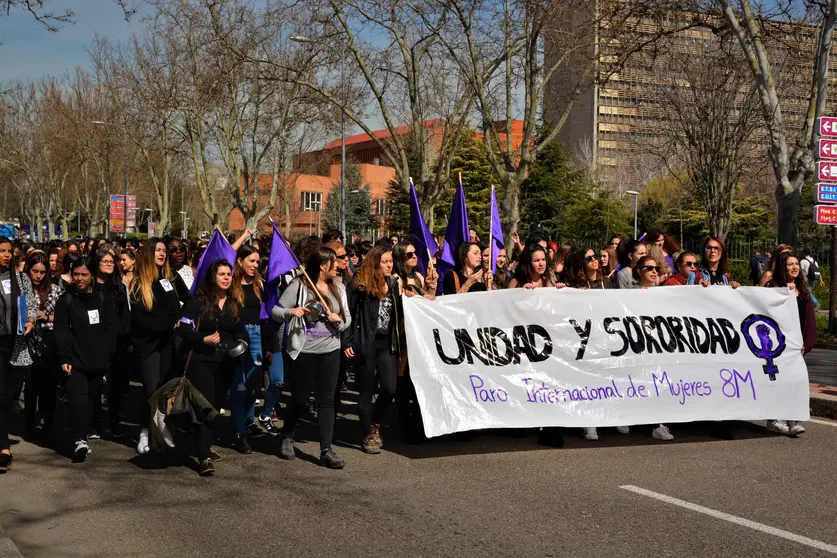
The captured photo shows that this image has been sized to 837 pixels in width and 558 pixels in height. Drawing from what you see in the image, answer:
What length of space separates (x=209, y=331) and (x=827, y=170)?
456 inches

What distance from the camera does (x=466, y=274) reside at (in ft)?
28.6

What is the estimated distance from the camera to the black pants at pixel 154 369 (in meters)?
8.00

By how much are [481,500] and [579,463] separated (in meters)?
1.39

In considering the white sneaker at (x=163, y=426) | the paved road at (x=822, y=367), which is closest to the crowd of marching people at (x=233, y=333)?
the white sneaker at (x=163, y=426)

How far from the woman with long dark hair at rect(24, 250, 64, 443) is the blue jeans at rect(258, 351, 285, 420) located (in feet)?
6.21

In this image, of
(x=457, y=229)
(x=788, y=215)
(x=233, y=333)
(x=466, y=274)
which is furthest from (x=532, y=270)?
(x=788, y=215)

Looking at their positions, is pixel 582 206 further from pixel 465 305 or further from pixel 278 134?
pixel 465 305

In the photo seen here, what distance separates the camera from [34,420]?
346 inches

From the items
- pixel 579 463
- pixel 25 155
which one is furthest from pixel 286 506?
pixel 25 155

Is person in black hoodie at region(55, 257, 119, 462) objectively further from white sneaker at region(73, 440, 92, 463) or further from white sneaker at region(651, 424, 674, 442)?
white sneaker at region(651, 424, 674, 442)

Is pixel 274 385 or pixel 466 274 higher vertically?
pixel 466 274

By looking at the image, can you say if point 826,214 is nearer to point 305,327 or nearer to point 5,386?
point 305,327

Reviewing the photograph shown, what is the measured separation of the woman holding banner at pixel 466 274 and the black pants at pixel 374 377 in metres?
1.05

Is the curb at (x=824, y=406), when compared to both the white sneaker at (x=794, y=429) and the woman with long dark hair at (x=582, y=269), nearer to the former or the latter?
the white sneaker at (x=794, y=429)
